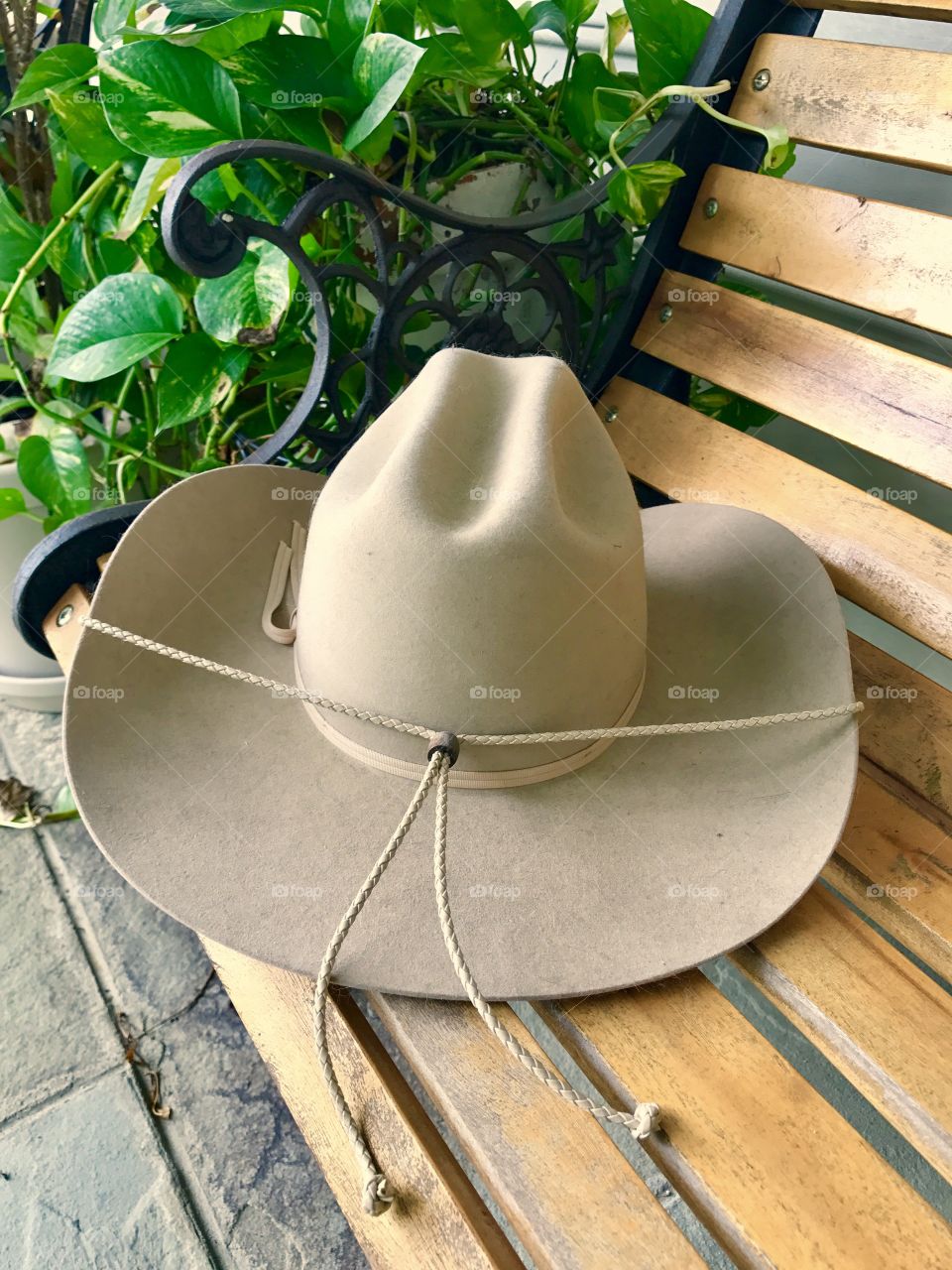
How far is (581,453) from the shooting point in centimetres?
68

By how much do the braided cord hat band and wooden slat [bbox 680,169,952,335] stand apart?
0.40m

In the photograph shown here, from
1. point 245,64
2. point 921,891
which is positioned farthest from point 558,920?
point 245,64

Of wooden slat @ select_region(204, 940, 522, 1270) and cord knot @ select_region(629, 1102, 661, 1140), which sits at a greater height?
cord knot @ select_region(629, 1102, 661, 1140)

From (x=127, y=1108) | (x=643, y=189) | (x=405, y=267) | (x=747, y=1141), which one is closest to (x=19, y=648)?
(x=127, y=1108)

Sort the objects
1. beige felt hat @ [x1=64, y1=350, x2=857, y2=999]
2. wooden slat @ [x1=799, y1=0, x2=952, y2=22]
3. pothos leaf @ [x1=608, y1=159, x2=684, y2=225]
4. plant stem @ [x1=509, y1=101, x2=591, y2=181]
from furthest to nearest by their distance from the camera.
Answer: plant stem @ [x1=509, y1=101, x2=591, y2=181], pothos leaf @ [x1=608, y1=159, x2=684, y2=225], wooden slat @ [x1=799, y1=0, x2=952, y2=22], beige felt hat @ [x1=64, y1=350, x2=857, y2=999]

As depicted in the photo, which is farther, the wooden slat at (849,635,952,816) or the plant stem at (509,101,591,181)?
the plant stem at (509,101,591,181)

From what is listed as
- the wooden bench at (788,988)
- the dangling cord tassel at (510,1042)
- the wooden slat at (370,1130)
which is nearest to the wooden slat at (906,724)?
the wooden bench at (788,988)

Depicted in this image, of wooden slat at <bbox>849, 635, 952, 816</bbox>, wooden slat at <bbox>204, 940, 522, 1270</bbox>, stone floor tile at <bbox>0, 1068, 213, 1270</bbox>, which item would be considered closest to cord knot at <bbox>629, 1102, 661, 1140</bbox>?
wooden slat at <bbox>204, 940, 522, 1270</bbox>

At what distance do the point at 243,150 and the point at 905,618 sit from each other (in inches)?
29.0

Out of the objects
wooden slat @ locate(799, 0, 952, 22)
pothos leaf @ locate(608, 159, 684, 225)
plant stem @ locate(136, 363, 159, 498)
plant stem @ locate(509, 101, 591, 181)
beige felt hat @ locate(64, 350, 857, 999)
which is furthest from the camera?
plant stem @ locate(136, 363, 159, 498)

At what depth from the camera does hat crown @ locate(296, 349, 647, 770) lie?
1.92 ft

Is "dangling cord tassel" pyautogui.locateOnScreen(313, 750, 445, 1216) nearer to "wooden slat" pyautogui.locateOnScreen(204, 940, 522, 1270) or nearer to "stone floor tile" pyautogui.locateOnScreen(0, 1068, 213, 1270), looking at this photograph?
"wooden slat" pyautogui.locateOnScreen(204, 940, 522, 1270)

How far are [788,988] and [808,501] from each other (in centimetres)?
47

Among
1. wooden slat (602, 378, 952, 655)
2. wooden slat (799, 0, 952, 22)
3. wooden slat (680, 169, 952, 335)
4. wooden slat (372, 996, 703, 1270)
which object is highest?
wooden slat (799, 0, 952, 22)
